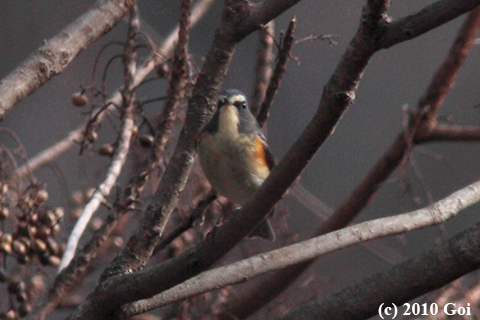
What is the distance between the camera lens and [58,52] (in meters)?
2.43

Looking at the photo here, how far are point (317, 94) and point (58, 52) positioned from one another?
12.1ft

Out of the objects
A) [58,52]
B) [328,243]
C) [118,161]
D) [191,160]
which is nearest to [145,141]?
[118,161]

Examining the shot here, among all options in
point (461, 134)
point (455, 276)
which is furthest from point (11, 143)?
point (455, 276)

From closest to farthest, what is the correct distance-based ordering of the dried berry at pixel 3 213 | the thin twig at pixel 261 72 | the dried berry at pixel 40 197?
1. the dried berry at pixel 3 213
2. the dried berry at pixel 40 197
3. the thin twig at pixel 261 72

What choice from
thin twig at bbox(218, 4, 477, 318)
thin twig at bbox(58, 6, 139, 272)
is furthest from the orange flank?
thin twig at bbox(58, 6, 139, 272)

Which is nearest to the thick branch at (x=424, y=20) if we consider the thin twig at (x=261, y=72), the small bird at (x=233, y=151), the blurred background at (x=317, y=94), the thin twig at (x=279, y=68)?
the thin twig at (x=279, y=68)

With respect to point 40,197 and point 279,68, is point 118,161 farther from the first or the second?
point 279,68

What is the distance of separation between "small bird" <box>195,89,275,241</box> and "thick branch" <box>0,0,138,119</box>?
0.69m

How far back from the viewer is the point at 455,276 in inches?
72.4

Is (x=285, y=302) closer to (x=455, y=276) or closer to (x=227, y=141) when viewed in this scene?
(x=227, y=141)

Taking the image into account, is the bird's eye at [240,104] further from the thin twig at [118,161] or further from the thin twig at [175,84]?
the thin twig at [118,161]

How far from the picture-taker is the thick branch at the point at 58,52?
2324 millimetres

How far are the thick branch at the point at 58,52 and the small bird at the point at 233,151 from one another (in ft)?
2.27

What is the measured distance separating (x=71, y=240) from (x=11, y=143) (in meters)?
3.40
